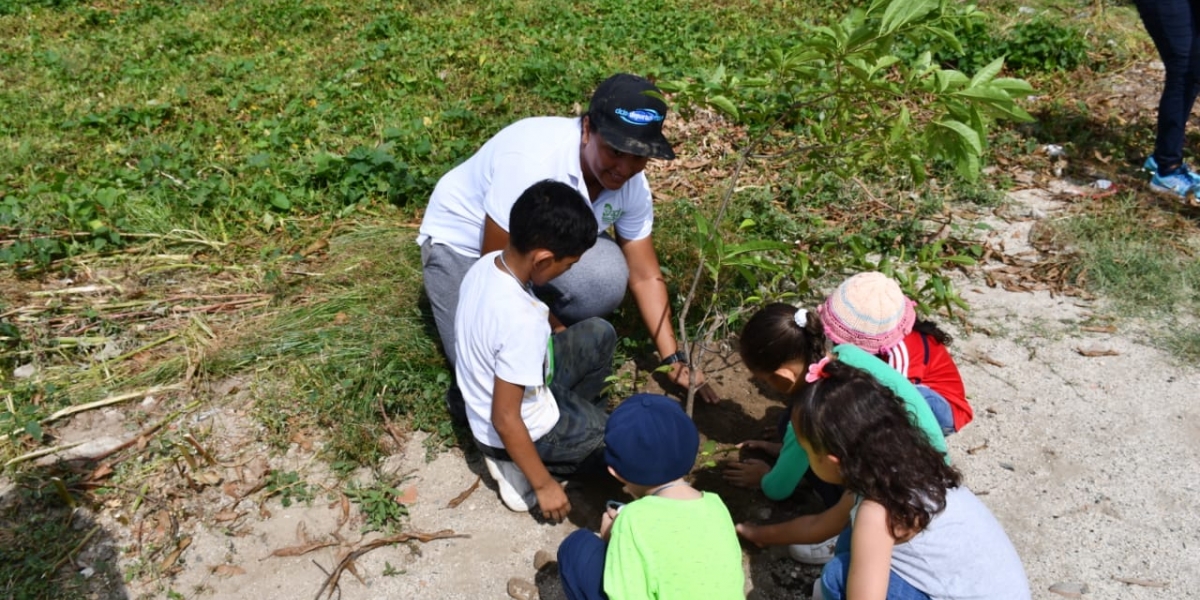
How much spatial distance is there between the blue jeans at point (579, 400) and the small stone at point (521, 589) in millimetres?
384

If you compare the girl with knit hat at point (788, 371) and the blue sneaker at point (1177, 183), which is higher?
the girl with knit hat at point (788, 371)

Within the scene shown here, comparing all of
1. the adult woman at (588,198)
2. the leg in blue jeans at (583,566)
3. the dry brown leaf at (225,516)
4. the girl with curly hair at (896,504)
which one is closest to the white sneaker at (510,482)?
the adult woman at (588,198)

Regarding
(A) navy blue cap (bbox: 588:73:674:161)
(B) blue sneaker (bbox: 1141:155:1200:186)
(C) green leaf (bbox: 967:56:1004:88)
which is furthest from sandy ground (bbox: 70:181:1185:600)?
(B) blue sneaker (bbox: 1141:155:1200:186)

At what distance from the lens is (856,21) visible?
2285 millimetres

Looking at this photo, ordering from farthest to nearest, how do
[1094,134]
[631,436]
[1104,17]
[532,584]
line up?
1. [1104,17]
2. [1094,134]
3. [532,584]
4. [631,436]

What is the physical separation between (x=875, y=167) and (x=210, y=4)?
6322 mm

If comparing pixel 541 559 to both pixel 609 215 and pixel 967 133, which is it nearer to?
pixel 609 215

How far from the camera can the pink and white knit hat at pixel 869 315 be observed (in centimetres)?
249

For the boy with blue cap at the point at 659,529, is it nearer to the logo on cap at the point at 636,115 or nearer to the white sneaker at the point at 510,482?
the white sneaker at the point at 510,482

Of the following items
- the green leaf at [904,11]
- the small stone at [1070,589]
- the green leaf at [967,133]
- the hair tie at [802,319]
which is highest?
the green leaf at [904,11]

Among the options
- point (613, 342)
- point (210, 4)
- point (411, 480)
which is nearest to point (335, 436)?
point (411, 480)

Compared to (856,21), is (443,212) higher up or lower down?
lower down

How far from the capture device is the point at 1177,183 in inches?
178

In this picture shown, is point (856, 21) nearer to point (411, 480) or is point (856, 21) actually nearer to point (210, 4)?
point (411, 480)
